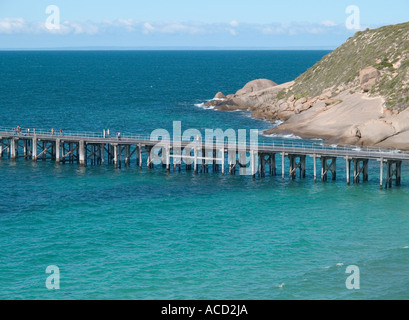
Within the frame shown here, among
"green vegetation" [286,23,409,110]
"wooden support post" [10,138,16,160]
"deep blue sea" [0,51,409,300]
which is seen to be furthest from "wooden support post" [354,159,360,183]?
"wooden support post" [10,138,16,160]

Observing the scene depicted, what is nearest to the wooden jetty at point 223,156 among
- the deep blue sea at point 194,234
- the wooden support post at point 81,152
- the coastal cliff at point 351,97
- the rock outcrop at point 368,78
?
the wooden support post at point 81,152

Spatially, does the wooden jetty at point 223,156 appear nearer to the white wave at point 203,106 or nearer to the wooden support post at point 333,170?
the wooden support post at point 333,170

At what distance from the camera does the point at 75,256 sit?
50.6m

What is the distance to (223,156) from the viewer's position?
7556cm

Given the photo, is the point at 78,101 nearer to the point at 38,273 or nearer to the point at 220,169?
the point at 220,169

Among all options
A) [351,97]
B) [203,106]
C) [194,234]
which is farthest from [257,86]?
[194,234]

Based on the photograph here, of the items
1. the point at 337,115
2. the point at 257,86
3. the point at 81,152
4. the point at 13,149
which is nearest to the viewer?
the point at 81,152

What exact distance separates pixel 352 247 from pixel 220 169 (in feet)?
97.7

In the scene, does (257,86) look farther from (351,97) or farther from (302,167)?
(302,167)

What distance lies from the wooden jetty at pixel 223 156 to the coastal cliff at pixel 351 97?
607 cm

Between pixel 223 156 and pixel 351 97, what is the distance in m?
35.4

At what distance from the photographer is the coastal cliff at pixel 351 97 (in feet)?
294

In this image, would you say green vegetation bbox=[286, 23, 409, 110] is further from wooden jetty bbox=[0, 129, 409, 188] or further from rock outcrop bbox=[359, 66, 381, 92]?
wooden jetty bbox=[0, 129, 409, 188]
